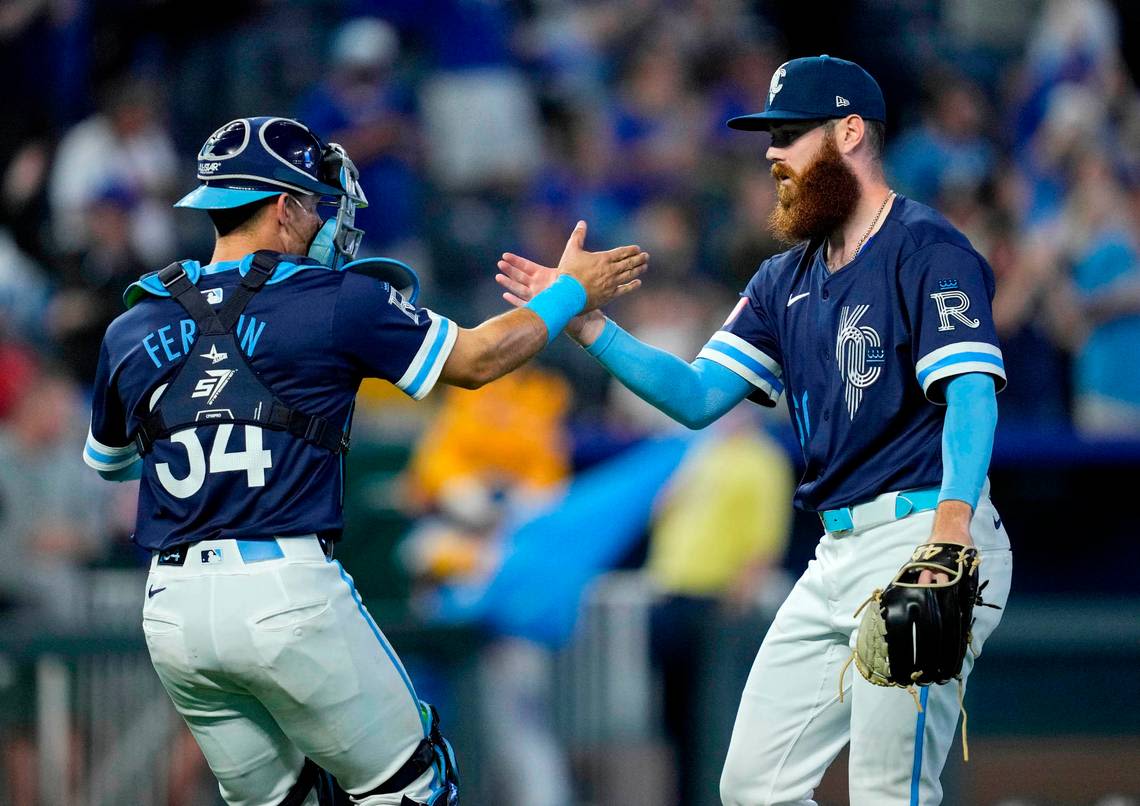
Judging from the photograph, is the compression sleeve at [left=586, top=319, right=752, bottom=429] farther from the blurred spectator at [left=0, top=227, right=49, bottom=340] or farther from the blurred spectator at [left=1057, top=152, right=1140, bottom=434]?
the blurred spectator at [left=0, top=227, right=49, bottom=340]

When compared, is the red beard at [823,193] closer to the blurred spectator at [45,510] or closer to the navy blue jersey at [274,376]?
the navy blue jersey at [274,376]

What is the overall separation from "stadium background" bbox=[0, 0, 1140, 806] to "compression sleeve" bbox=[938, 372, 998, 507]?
394 centimetres

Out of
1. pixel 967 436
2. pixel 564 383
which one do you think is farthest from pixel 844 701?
pixel 564 383

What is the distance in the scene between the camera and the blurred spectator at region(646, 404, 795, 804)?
9438 millimetres

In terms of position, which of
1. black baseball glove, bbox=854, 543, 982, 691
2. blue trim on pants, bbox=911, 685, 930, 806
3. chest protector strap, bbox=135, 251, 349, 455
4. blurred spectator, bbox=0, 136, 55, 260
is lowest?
blue trim on pants, bbox=911, 685, 930, 806

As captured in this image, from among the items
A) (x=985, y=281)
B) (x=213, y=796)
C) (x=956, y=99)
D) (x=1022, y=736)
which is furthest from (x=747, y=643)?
(x=956, y=99)

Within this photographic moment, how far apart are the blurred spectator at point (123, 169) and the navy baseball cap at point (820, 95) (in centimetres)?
661

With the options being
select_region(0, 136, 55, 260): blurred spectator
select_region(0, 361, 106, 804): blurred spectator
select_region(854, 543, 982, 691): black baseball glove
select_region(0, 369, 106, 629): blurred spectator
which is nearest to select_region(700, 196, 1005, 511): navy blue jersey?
select_region(854, 543, 982, 691): black baseball glove

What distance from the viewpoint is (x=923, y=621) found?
4309 millimetres

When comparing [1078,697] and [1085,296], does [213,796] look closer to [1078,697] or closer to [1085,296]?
[1078,697]

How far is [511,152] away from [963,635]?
8.29m

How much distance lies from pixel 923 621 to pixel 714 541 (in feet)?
18.2

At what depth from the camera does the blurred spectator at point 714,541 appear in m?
9.44

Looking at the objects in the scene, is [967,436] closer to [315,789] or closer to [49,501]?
[315,789]
